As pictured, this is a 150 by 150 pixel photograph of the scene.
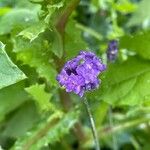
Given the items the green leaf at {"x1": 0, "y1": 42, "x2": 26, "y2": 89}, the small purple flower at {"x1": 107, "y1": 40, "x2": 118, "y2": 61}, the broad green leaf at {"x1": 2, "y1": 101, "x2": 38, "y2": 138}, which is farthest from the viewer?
the broad green leaf at {"x1": 2, "y1": 101, "x2": 38, "y2": 138}

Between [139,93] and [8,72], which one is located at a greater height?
[8,72]

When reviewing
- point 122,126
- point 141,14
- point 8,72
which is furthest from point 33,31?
point 141,14

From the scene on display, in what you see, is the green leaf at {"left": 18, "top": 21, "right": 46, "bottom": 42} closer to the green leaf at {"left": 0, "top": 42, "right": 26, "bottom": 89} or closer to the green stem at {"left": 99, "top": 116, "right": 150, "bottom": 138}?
the green leaf at {"left": 0, "top": 42, "right": 26, "bottom": 89}

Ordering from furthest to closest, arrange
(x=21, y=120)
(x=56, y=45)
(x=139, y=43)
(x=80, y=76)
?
1. (x=21, y=120)
2. (x=139, y=43)
3. (x=56, y=45)
4. (x=80, y=76)

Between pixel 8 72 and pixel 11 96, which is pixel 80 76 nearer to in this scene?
pixel 8 72

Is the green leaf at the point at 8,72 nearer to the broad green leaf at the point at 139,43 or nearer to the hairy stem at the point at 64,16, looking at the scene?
the hairy stem at the point at 64,16

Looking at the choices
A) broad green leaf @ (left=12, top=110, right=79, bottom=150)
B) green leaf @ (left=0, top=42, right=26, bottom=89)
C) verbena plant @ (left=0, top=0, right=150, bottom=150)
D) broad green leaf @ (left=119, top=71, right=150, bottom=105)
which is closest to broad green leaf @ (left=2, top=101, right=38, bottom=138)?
verbena plant @ (left=0, top=0, right=150, bottom=150)

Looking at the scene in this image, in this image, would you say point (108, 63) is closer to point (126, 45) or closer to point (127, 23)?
point (126, 45)
